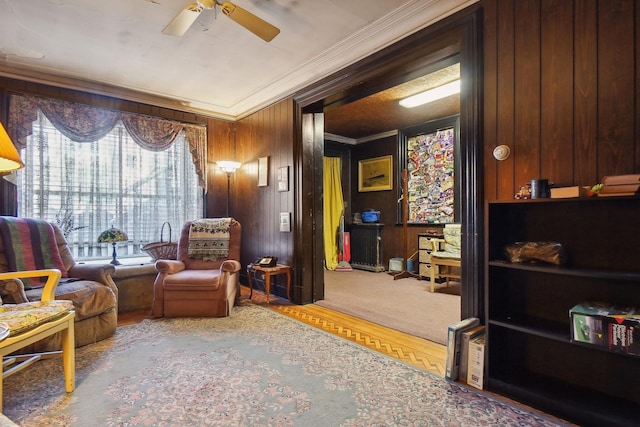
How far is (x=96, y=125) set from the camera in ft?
12.6

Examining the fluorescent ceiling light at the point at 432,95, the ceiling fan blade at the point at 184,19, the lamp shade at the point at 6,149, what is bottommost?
the lamp shade at the point at 6,149

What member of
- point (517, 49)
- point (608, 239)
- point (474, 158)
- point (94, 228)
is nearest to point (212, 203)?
point (94, 228)

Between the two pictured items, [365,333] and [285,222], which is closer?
[365,333]

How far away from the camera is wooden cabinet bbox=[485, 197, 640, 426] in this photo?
160cm

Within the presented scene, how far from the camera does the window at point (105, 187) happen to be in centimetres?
356

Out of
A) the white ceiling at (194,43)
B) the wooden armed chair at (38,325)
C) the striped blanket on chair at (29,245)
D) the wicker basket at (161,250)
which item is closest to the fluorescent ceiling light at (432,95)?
the white ceiling at (194,43)

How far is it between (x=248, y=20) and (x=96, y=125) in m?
2.77

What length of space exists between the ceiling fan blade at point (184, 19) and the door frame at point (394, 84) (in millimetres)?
1500

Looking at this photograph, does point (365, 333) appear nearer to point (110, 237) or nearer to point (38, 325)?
point (38, 325)

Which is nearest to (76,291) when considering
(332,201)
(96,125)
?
(96,125)

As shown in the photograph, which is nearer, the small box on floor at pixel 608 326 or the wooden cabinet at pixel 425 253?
the small box on floor at pixel 608 326

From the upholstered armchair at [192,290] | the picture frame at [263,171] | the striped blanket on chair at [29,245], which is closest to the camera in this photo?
the striped blanket on chair at [29,245]

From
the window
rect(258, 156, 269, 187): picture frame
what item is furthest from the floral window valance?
rect(258, 156, 269, 187): picture frame

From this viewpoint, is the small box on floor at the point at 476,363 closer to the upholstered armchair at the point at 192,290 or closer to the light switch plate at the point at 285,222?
the upholstered armchair at the point at 192,290
